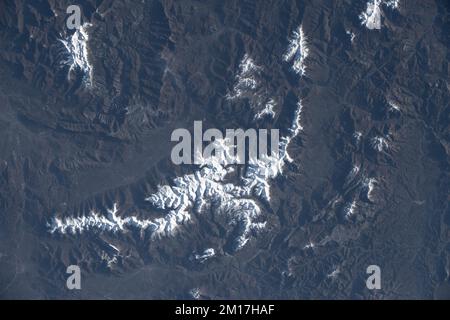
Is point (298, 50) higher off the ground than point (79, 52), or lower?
higher

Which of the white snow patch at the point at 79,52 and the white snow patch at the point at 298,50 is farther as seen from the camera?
the white snow patch at the point at 298,50

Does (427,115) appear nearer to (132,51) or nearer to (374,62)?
(374,62)

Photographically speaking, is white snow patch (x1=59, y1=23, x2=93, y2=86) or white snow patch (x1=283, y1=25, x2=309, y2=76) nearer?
white snow patch (x1=59, y1=23, x2=93, y2=86)

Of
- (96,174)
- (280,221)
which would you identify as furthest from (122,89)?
(280,221)

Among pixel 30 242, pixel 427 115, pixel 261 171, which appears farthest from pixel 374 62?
pixel 30 242

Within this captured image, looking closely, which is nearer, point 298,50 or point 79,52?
point 79,52

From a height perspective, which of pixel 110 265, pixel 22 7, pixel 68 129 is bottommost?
pixel 110 265

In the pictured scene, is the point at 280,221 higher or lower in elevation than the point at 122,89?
lower
